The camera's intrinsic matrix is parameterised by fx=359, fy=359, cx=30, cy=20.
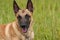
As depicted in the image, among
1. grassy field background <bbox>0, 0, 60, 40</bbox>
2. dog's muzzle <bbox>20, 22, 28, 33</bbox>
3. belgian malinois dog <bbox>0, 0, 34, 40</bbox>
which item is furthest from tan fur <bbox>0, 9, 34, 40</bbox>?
grassy field background <bbox>0, 0, 60, 40</bbox>

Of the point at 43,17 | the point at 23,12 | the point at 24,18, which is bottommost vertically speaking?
the point at 43,17

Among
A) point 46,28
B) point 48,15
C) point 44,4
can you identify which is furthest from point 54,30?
point 44,4

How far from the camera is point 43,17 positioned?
12.0m

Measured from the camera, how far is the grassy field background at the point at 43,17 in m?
11.0

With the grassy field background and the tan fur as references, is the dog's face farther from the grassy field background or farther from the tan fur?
the grassy field background

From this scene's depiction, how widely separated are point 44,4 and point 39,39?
2536mm

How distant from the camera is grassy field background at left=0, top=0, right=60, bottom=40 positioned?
1104 centimetres

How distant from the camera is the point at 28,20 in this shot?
9.92m

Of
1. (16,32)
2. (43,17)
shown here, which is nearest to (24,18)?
(16,32)

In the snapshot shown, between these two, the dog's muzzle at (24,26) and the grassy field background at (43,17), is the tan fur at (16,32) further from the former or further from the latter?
the grassy field background at (43,17)

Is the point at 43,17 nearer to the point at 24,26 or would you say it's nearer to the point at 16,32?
the point at 16,32

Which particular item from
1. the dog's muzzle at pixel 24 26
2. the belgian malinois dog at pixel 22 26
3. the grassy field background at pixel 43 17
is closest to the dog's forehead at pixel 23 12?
the belgian malinois dog at pixel 22 26

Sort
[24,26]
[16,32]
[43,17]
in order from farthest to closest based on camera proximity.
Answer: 1. [43,17]
2. [16,32]
3. [24,26]

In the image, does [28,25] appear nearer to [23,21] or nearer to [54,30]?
[23,21]
